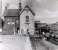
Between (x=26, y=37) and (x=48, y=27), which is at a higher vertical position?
(x=48, y=27)

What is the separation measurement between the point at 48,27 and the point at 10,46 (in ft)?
2.43

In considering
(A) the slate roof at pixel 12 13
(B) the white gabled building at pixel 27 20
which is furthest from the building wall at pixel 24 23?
(A) the slate roof at pixel 12 13

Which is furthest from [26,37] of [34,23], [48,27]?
[48,27]

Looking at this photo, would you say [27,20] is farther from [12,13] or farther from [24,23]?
[12,13]

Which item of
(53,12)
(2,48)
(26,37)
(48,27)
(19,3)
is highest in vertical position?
(19,3)

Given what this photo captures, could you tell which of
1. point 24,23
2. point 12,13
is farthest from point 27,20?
point 12,13

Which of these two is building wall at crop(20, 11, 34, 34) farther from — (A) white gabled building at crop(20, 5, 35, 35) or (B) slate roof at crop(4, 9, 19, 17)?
(B) slate roof at crop(4, 9, 19, 17)

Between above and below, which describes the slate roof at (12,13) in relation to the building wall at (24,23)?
above

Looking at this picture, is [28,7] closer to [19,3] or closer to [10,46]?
[19,3]

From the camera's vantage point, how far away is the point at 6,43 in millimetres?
2064

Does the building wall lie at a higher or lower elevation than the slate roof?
lower

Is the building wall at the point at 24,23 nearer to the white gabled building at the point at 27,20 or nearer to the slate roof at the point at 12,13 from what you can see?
the white gabled building at the point at 27,20

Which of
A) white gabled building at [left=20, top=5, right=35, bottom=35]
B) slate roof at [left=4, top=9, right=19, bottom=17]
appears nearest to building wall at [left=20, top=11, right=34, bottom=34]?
white gabled building at [left=20, top=5, right=35, bottom=35]

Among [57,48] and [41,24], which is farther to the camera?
[41,24]
